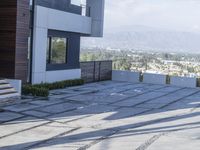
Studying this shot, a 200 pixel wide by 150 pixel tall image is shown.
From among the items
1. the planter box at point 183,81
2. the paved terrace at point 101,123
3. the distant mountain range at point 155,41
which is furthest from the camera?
the distant mountain range at point 155,41

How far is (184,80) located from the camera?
2852 centimetres

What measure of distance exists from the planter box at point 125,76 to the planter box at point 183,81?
98.6 inches

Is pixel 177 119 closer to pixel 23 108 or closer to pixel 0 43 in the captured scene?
pixel 23 108

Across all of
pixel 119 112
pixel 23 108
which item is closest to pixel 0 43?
pixel 23 108

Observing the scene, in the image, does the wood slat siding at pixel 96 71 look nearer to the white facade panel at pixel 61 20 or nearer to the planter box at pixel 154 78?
the white facade panel at pixel 61 20

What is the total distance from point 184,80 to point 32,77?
11280 millimetres

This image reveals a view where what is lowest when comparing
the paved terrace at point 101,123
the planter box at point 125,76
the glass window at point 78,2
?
the paved terrace at point 101,123

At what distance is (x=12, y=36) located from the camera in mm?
19672

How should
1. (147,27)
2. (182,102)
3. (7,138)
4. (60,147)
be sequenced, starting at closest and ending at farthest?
(60,147)
(7,138)
(182,102)
(147,27)

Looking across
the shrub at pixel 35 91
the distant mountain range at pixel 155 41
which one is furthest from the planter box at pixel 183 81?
the distant mountain range at pixel 155 41

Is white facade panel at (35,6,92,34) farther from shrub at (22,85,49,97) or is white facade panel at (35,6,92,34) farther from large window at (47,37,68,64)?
shrub at (22,85,49,97)

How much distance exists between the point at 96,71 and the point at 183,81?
583cm

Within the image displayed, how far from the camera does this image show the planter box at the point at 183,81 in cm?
2819

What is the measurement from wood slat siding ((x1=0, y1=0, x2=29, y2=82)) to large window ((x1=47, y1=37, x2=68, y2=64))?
140 inches
